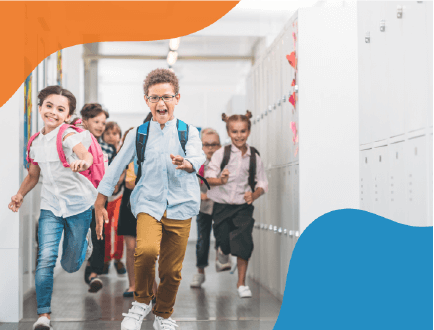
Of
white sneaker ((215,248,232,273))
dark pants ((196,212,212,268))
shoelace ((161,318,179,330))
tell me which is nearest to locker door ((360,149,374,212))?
shoelace ((161,318,179,330))

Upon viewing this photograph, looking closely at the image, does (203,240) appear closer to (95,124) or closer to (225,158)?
(225,158)

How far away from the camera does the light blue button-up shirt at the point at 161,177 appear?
3.18m

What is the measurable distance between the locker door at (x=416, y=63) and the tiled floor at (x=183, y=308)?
1.87 m

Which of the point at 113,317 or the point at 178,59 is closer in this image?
the point at 113,317

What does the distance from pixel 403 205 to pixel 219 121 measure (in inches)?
360

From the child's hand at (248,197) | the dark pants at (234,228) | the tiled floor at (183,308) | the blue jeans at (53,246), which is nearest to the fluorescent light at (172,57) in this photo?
the tiled floor at (183,308)

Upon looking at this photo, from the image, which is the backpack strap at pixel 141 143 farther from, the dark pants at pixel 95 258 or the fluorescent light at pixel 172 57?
the fluorescent light at pixel 172 57

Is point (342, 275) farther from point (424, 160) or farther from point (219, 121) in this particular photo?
point (219, 121)

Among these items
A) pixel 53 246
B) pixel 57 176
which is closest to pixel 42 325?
pixel 53 246

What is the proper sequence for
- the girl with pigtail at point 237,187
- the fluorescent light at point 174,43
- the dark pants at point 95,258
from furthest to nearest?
the fluorescent light at point 174,43
the dark pants at point 95,258
the girl with pigtail at point 237,187

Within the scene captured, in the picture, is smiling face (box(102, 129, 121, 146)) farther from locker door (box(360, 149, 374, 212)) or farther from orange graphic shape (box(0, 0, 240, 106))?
locker door (box(360, 149, 374, 212))

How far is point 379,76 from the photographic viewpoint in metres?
2.47

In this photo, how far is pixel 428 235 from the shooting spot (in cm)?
200

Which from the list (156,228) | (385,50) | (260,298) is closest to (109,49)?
(260,298)
